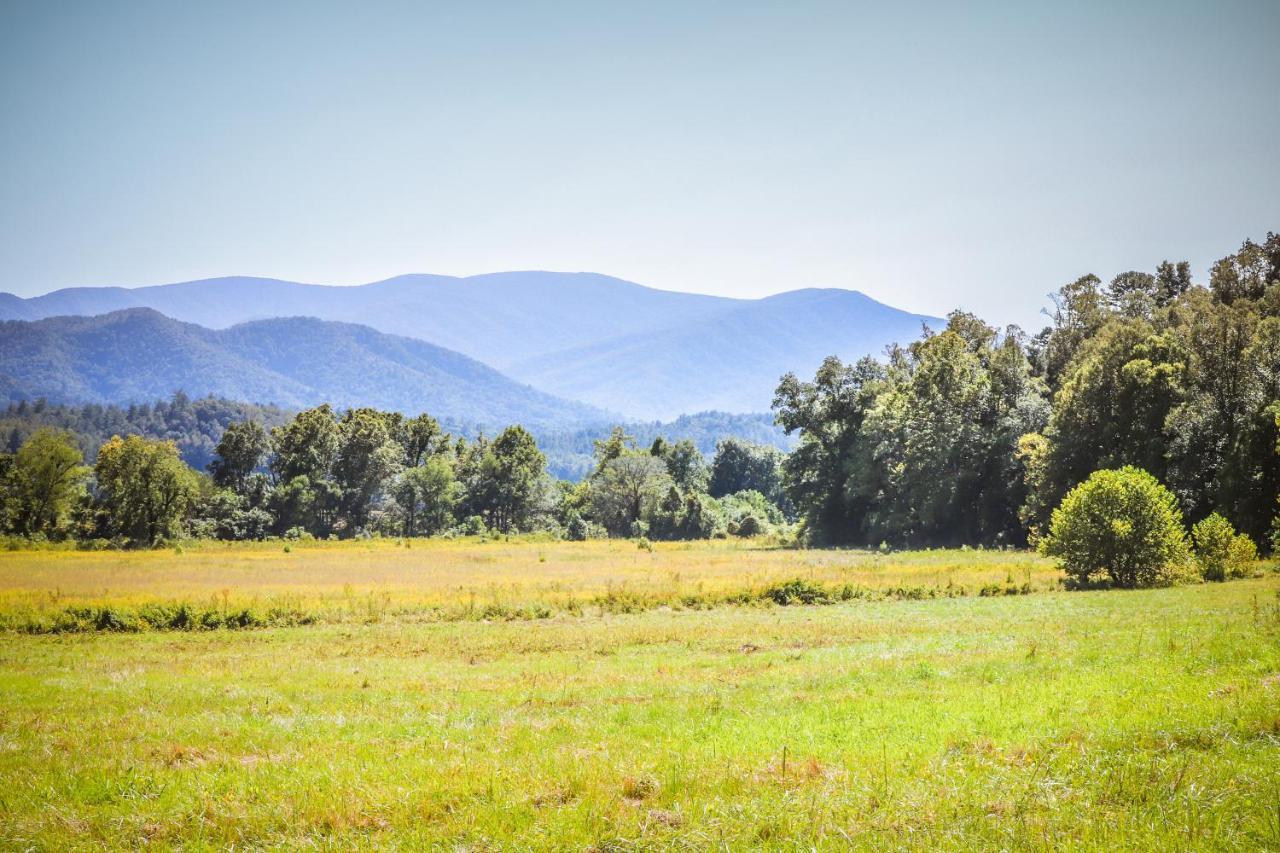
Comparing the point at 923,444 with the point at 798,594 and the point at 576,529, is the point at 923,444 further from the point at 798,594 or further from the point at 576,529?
the point at 576,529

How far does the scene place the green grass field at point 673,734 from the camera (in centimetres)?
795

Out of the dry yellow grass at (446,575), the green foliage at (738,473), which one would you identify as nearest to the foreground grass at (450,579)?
the dry yellow grass at (446,575)

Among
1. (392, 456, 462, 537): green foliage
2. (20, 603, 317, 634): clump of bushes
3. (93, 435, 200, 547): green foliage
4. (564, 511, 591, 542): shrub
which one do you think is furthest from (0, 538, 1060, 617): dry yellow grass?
(392, 456, 462, 537): green foliage

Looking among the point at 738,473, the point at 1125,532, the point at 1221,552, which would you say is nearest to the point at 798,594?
the point at 1125,532

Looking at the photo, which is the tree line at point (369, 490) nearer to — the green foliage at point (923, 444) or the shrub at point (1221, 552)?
the green foliage at point (923, 444)

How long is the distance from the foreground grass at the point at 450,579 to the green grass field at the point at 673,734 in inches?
219

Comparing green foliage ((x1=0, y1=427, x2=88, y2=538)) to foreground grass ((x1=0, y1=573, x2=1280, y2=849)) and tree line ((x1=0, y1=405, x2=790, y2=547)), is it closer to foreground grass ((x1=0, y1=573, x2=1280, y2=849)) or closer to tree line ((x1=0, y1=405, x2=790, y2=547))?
tree line ((x1=0, y1=405, x2=790, y2=547))

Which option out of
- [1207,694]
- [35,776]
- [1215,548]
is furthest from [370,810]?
[1215,548]

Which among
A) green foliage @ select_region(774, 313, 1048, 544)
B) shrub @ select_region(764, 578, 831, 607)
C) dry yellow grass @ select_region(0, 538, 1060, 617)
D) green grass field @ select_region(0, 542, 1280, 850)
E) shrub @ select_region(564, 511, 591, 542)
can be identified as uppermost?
green foliage @ select_region(774, 313, 1048, 544)

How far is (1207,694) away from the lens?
11531mm

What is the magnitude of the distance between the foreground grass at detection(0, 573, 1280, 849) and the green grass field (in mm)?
50

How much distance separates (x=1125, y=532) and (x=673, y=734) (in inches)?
1200

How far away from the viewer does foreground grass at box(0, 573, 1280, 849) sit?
7.87 meters

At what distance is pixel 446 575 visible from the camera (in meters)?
53.1
